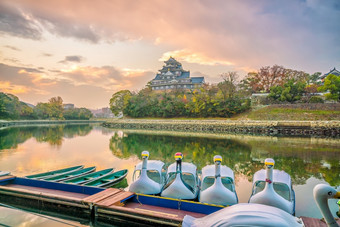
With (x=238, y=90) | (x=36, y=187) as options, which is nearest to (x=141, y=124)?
(x=238, y=90)

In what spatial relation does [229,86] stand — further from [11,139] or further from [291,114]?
[11,139]

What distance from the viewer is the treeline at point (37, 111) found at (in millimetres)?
49303

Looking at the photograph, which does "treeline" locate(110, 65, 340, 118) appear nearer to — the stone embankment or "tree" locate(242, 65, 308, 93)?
"tree" locate(242, 65, 308, 93)

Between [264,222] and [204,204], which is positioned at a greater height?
[264,222]

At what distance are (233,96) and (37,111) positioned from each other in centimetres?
5135

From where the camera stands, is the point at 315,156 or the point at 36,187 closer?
the point at 36,187

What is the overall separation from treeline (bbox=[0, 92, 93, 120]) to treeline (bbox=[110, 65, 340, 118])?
2408cm

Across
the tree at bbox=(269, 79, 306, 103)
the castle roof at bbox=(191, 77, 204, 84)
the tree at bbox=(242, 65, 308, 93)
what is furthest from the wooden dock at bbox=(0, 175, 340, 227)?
the castle roof at bbox=(191, 77, 204, 84)

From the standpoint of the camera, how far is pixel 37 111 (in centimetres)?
6166

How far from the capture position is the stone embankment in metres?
26.2

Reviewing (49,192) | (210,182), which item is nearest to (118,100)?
(49,192)

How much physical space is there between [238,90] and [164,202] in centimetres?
3769

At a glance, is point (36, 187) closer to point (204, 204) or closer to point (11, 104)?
point (204, 204)

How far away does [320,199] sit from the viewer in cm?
309
